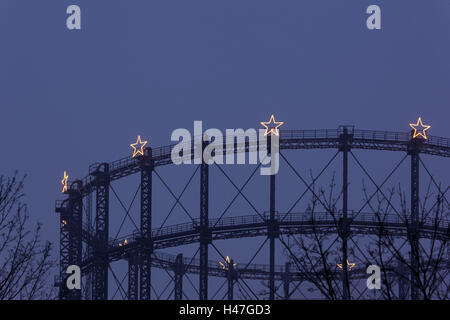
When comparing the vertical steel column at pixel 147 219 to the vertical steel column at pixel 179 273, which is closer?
the vertical steel column at pixel 147 219

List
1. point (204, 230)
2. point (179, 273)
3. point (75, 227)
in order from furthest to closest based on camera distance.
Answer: point (179, 273)
point (75, 227)
point (204, 230)

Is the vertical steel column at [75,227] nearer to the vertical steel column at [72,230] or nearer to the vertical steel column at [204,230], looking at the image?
the vertical steel column at [72,230]

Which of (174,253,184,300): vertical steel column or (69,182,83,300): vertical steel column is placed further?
(174,253,184,300): vertical steel column

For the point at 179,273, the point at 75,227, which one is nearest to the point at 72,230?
the point at 75,227

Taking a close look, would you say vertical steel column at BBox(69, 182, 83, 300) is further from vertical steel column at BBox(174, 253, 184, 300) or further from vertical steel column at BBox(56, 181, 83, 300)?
vertical steel column at BBox(174, 253, 184, 300)

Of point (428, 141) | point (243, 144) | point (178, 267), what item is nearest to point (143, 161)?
point (243, 144)

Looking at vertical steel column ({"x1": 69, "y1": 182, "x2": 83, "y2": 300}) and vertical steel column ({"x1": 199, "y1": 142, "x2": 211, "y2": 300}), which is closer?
vertical steel column ({"x1": 199, "y1": 142, "x2": 211, "y2": 300})

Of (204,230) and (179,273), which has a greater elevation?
(204,230)

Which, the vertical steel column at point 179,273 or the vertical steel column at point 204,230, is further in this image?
the vertical steel column at point 179,273

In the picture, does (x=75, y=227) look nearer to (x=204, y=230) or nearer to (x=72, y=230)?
(x=72, y=230)

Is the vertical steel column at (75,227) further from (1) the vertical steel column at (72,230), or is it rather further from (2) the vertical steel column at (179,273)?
(2) the vertical steel column at (179,273)

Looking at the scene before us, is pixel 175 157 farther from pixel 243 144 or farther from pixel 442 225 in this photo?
pixel 442 225

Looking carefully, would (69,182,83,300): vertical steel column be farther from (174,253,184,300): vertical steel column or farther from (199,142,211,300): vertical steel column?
(199,142,211,300): vertical steel column
